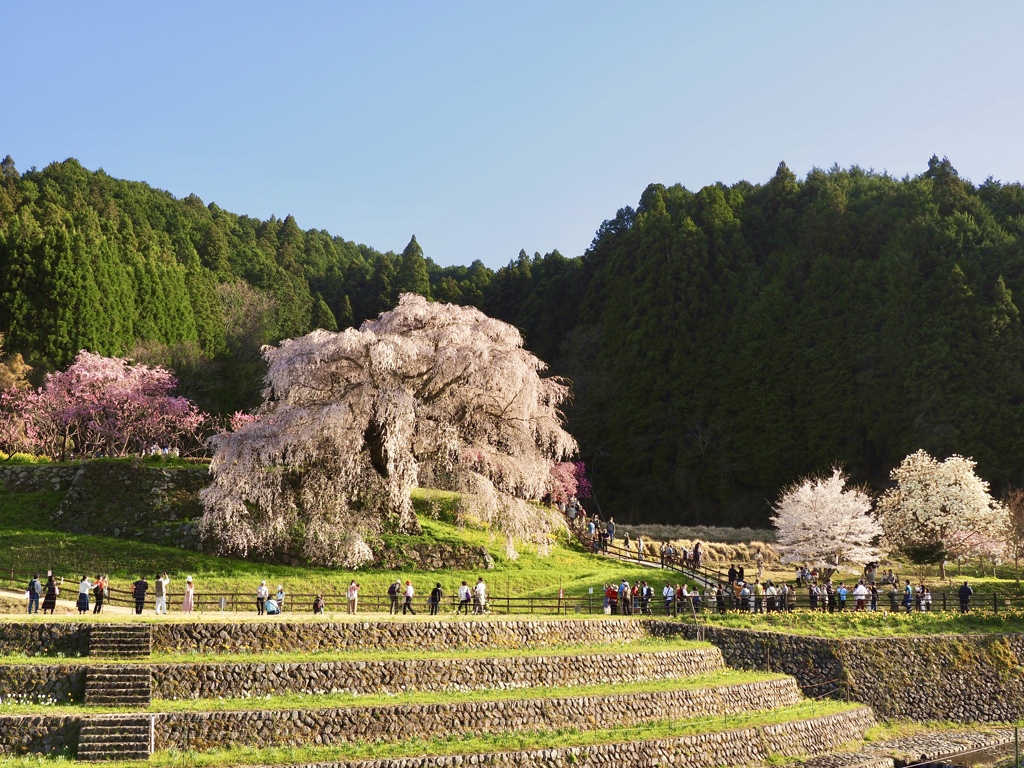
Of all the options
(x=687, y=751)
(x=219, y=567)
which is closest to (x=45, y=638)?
(x=219, y=567)

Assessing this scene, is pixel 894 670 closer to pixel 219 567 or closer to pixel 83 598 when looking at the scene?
pixel 219 567

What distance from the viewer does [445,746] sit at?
17406mm

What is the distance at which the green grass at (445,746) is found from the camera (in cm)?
1581

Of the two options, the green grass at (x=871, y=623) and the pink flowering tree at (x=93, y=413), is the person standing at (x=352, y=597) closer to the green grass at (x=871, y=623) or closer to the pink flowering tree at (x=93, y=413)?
the green grass at (x=871, y=623)

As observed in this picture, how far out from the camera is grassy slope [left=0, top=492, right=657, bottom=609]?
2888cm

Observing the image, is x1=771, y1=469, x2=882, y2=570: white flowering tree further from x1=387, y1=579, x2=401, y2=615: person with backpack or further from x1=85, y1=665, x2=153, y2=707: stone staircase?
x1=85, y1=665, x2=153, y2=707: stone staircase

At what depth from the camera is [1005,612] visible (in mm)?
30453

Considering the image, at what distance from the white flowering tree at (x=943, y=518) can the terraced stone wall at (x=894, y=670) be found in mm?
11205

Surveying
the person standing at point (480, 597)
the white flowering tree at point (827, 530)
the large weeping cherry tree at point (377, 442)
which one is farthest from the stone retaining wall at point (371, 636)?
the white flowering tree at point (827, 530)

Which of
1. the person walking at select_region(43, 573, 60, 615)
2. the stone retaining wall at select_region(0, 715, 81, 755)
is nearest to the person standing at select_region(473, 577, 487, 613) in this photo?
the person walking at select_region(43, 573, 60, 615)

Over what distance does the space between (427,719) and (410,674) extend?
187cm

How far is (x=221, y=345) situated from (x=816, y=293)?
133 ft

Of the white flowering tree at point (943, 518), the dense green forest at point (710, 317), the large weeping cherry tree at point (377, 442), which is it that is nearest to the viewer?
the large weeping cherry tree at point (377, 442)

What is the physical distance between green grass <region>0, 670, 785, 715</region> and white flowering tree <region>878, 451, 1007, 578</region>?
21077mm
